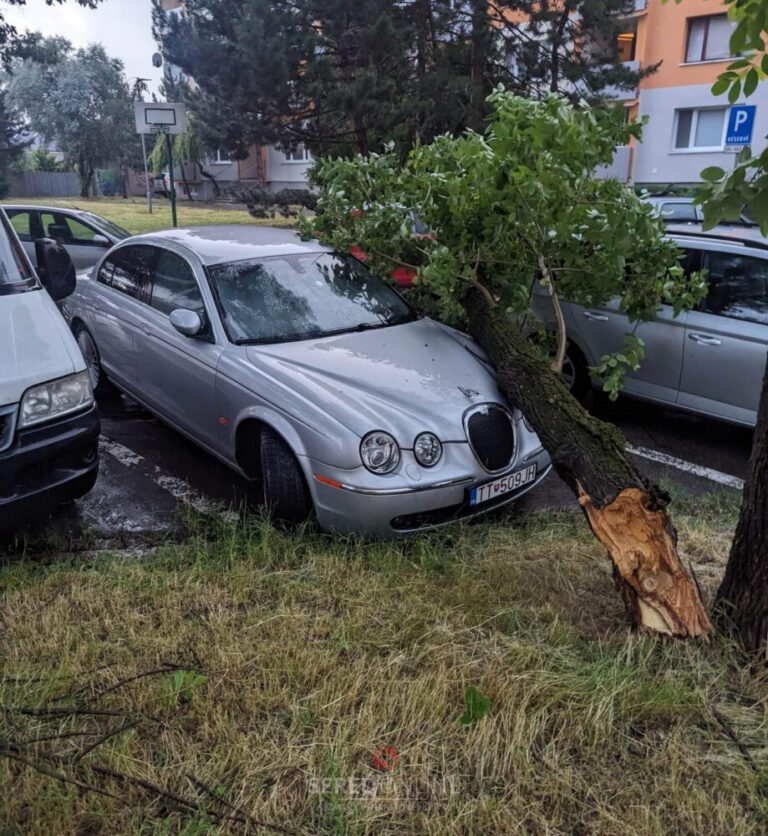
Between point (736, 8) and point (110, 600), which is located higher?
point (736, 8)

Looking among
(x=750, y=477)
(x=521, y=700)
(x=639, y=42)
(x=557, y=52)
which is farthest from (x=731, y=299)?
(x=639, y=42)

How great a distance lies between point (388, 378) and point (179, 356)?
1.60 meters

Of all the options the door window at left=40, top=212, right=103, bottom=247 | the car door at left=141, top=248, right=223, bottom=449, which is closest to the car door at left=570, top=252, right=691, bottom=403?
the car door at left=141, top=248, right=223, bottom=449

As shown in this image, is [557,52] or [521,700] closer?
[521,700]

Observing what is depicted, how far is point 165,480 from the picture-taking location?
539 cm

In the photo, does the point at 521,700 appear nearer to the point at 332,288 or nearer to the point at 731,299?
the point at 332,288

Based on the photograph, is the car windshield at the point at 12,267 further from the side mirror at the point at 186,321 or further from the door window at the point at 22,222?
the door window at the point at 22,222

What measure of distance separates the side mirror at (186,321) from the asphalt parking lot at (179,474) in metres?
1.07

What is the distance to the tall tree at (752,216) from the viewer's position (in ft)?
8.72

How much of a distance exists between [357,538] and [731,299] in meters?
3.62

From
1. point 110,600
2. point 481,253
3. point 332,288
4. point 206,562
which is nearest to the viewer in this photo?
point 110,600

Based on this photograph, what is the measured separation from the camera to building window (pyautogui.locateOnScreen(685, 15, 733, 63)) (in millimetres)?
24188

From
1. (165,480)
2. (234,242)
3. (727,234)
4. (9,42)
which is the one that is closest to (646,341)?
(727,234)

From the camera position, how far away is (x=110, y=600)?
3516mm
